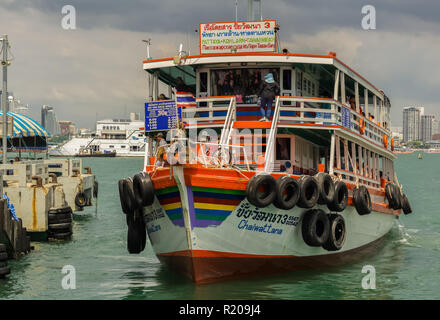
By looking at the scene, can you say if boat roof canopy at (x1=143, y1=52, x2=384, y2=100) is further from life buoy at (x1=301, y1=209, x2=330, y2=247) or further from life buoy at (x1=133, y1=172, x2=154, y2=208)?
life buoy at (x1=301, y1=209, x2=330, y2=247)

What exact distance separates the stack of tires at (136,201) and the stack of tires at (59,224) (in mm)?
6629

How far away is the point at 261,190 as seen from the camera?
14953 mm

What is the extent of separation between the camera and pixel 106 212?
3631 cm

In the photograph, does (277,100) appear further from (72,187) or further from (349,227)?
(72,187)

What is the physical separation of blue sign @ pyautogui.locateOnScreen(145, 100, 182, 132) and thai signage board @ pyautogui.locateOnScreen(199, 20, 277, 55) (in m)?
2.67

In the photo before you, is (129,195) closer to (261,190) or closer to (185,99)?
(261,190)

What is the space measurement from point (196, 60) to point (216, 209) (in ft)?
17.9

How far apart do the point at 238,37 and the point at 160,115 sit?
3487 mm

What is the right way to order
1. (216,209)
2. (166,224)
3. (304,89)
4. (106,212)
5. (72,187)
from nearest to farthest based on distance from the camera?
(216,209), (166,224), (304,89), (72,187), (106,212)

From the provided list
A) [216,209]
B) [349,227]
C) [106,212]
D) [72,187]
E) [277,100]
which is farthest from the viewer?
[106,212]

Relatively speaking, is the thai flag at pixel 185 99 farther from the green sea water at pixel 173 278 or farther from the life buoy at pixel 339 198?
the life buoy at pixel 339 198

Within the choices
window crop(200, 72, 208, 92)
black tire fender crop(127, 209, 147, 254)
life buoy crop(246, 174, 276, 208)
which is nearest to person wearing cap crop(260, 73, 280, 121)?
window crop(200, 72, 208, 92)

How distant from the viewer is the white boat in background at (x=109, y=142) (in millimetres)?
161750
